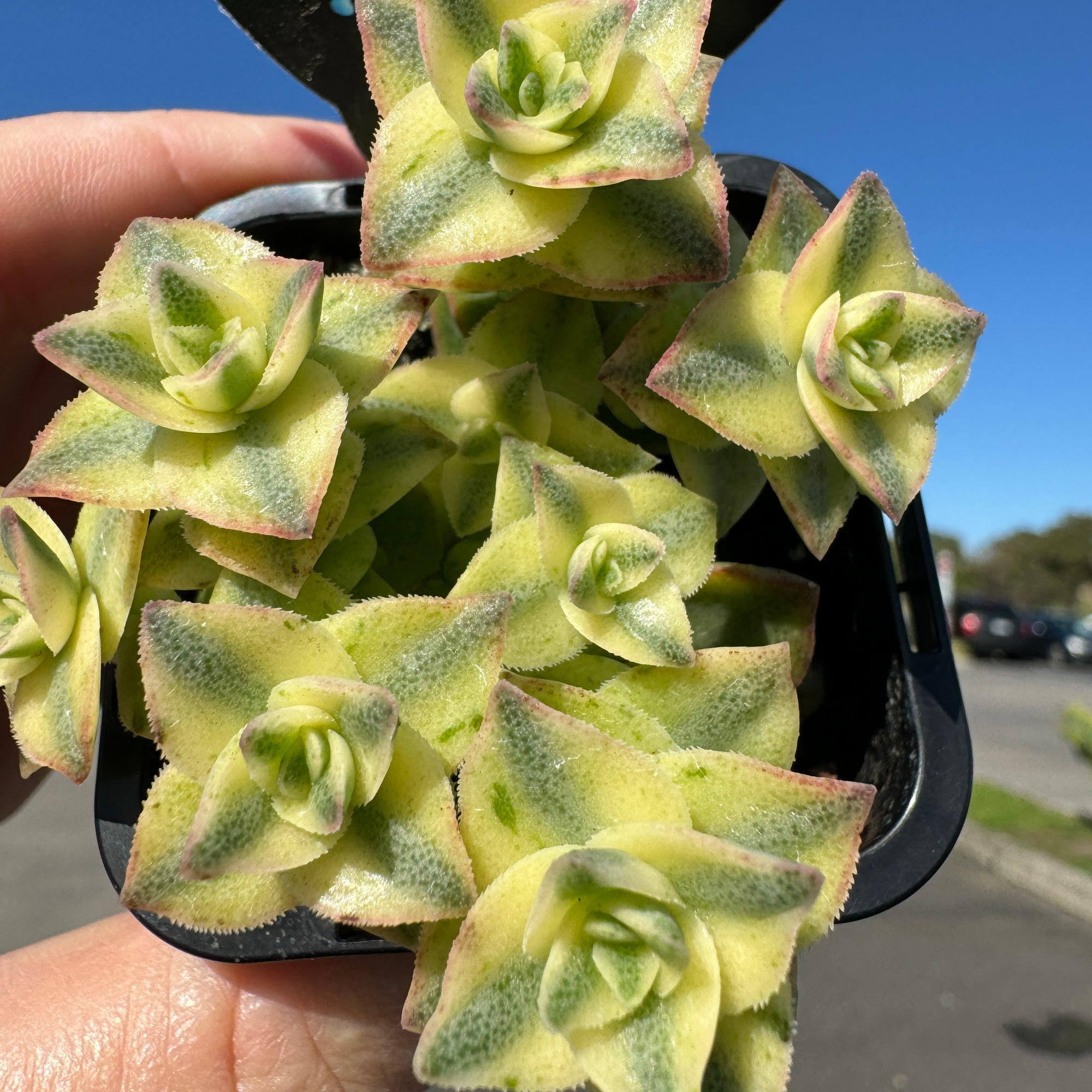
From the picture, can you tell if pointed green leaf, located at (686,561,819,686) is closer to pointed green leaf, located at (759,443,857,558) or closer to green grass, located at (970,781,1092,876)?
pointed green leaf, located at (759,443,857,558)

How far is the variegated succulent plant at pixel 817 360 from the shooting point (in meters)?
0.45

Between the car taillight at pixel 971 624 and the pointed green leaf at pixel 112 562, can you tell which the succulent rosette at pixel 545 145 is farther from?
the car taillight at pixel 971 624

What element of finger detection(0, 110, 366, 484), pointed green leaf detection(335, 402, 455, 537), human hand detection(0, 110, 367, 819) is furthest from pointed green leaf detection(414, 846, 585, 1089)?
finger detection(0, 110, 366, 484)

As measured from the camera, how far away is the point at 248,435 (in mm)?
447

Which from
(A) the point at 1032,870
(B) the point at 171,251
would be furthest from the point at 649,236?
(A) the point at 1032,870

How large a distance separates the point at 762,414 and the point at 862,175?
13 centimetres

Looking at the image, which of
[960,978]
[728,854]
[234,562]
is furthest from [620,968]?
[960,978]

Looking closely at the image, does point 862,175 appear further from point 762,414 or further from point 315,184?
point 315,184

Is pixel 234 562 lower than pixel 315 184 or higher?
lower

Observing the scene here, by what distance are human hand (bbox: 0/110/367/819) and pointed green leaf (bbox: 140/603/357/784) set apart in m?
0.52

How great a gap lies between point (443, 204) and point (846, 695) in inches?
17.5

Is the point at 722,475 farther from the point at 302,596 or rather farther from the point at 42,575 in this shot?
the point at 42,575

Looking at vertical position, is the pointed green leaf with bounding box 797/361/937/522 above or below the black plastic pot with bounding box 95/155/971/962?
above

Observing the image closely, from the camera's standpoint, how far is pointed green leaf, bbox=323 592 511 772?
417mm
